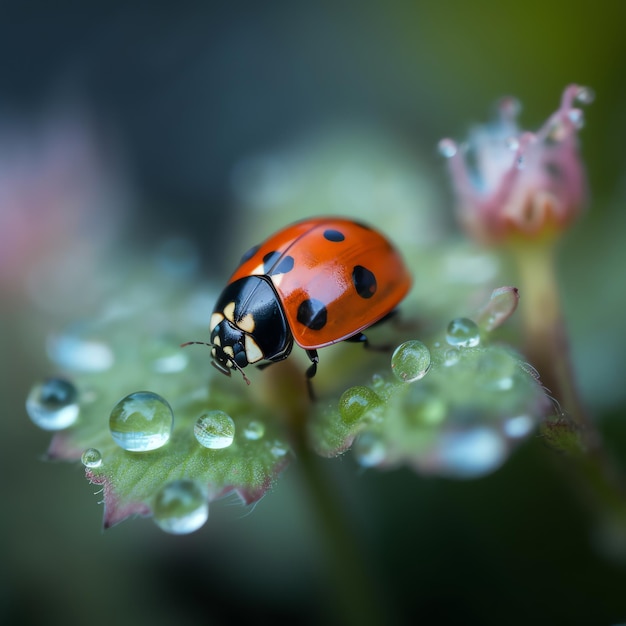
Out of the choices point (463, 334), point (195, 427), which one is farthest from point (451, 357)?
point (195, 427)

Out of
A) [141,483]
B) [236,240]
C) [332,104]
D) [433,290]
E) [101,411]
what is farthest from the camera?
[332,104]

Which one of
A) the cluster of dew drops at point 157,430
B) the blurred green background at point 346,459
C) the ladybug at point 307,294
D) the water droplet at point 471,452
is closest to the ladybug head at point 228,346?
the ladybug at point 307,294

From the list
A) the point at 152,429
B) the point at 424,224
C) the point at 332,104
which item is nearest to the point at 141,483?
the point at 152,429

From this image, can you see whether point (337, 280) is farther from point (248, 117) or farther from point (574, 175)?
point (248, 117)

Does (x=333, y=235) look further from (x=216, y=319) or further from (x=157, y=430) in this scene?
(x=157, y=430)

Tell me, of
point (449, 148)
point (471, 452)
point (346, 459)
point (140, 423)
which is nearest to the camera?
point (471, 452)

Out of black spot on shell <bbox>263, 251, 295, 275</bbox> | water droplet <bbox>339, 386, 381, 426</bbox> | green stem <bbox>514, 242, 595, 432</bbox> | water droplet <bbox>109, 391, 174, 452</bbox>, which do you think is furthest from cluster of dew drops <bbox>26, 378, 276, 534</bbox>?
green stem <bbox>514, 242, 595, 432</bbox>
